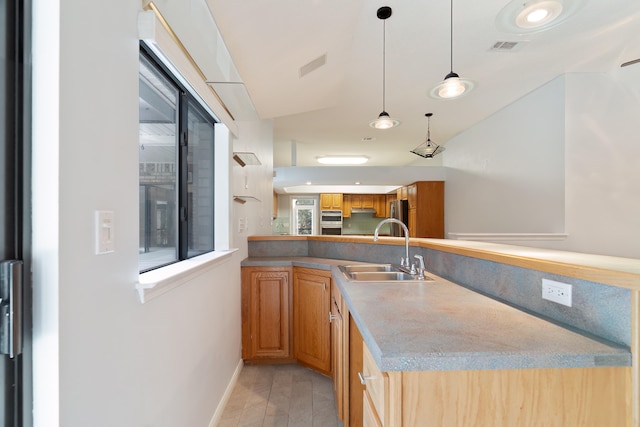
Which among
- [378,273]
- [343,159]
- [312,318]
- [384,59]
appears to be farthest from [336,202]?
[378,273]

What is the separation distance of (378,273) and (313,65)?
5.86 ft

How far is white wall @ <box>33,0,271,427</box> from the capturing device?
678 millimetres

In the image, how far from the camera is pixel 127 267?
0.96m

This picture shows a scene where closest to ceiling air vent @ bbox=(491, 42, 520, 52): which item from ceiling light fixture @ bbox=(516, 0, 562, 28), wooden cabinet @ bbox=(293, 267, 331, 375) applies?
ceiling light fixture @ bbox=(516, 0, 562, 28)

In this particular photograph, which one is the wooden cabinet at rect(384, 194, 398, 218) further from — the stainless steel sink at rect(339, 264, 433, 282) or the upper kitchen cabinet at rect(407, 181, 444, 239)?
the stainless steel sink at rect(339, 264, 433, 282)

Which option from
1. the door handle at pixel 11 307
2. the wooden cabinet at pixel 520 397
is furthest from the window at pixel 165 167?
the wooden cabinet at pixel 520 397

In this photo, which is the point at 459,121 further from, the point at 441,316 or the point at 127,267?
the point at 127,267

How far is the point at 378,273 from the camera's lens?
2023 mm

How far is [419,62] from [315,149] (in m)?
3.63

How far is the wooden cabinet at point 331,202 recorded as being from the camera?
812 cm

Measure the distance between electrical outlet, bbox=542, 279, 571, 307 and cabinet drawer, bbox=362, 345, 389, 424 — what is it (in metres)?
0.70

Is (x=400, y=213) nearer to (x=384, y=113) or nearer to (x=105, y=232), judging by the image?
(x=384, y=113)

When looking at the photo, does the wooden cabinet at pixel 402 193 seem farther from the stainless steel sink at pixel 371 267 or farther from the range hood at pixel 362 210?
the stainless steel sink at pixel 371 267

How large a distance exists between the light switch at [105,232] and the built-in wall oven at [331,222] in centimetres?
722
